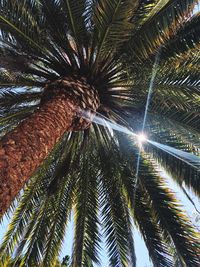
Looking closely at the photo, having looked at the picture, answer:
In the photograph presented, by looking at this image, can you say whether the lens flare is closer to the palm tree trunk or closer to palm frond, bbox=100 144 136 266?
palm frond, bbox=100 144 136 266

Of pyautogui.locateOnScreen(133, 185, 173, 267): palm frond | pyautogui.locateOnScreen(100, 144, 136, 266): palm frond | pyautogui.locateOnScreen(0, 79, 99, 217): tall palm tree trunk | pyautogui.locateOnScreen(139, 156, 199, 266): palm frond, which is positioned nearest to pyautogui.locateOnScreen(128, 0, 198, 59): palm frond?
pyautogui.locateOnScreen(0, 79, 99, 217): tall palm tree trunk

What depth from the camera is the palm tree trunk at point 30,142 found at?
408cm

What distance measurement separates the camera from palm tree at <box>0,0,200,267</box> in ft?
20.1

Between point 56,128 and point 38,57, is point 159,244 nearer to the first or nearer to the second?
point 56,128

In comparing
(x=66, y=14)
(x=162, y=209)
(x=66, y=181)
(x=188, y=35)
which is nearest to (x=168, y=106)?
(x=188, y=35)

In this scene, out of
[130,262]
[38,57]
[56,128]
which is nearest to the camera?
[56,128]

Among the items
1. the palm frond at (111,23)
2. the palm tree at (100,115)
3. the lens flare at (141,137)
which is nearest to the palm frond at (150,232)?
the palm tree at (100,115)

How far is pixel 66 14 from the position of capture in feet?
21.0

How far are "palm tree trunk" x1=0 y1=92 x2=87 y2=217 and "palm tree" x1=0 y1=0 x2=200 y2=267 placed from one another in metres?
0.02

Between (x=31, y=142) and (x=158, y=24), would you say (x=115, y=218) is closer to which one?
(x=31, y=142)

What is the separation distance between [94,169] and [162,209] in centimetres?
194

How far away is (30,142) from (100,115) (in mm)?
3215

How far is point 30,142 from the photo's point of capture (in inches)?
188

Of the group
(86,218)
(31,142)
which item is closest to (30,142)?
(31,142)
